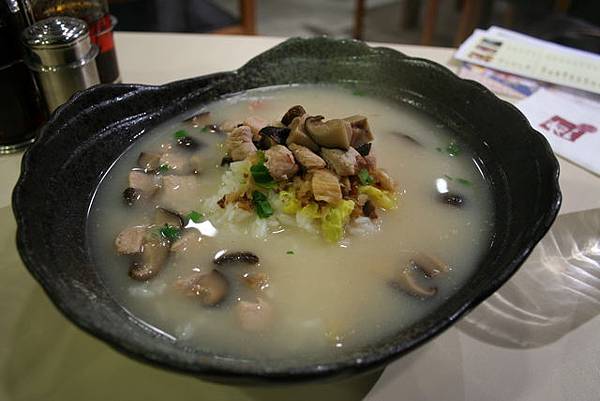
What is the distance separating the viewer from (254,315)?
1.16 meters

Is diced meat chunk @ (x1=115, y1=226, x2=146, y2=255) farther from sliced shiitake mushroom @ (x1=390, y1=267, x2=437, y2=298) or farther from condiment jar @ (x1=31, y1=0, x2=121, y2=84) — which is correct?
condiment jar @ (x1=31, y1=0, x2=121, y2=84)

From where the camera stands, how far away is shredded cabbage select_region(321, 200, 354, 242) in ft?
4.28

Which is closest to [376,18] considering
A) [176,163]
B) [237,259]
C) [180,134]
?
[180,134]

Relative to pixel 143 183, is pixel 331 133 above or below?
above

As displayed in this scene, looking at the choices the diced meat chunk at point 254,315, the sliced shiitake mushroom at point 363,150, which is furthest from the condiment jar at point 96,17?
the diced meat chunk at point 254,315

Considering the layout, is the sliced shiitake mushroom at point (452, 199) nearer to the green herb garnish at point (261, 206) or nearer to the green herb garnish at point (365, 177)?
the green herb garnish at point (365, 177)

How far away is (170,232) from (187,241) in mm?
55

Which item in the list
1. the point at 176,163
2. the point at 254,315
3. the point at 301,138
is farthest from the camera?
the point at 176,163

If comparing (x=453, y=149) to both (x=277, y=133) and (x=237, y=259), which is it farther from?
(x=237, y=259)

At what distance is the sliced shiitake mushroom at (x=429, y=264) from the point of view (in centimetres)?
127

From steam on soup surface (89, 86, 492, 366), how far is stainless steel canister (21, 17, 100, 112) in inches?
13.9

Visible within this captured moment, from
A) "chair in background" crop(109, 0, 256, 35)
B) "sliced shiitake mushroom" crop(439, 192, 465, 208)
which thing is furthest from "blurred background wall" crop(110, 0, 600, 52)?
"sliced shiitake mushroom" crop(439, 192, 465, 208)

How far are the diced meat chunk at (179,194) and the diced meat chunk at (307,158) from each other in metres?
0.32

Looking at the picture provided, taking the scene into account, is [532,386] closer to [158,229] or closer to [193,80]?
[158,229]
